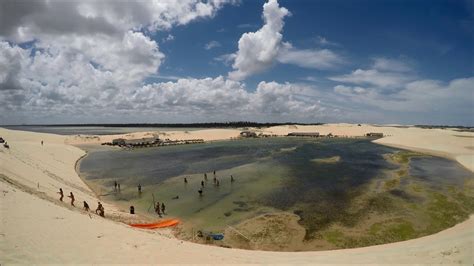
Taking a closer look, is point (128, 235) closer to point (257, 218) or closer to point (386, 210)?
point (257, 218)

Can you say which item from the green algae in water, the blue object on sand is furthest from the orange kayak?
the blue object on sand

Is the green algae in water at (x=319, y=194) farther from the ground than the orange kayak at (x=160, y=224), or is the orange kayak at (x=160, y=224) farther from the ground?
the green algae in water at (x=319, y=194)

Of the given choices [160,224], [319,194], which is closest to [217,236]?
[160,224]

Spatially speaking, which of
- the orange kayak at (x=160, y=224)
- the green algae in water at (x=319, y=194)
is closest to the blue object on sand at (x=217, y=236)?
the green algae in water at (x=319, y=194)

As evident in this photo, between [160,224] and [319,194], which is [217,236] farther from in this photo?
[319,194]

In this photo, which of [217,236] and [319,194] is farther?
[319,194]

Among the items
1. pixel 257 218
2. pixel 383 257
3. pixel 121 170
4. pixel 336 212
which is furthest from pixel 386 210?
pixel 121 170

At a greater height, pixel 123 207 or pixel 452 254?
pixel 452 254

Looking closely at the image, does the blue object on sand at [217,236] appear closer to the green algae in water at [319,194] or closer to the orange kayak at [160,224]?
the green algae in water at [319,194]
